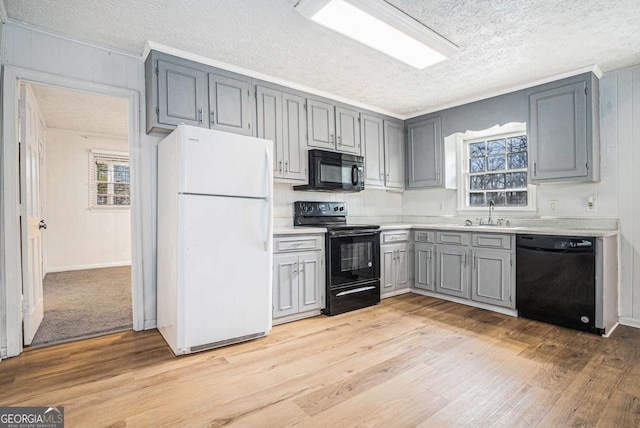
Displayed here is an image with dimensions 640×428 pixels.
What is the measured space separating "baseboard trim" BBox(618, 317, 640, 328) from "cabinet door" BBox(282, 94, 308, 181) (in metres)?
3.43

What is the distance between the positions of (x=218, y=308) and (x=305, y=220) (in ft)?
5.22

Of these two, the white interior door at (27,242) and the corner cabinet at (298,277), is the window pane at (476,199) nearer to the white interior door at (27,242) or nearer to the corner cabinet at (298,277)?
the corner cabinet at (298,277)

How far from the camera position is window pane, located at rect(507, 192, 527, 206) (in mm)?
3873

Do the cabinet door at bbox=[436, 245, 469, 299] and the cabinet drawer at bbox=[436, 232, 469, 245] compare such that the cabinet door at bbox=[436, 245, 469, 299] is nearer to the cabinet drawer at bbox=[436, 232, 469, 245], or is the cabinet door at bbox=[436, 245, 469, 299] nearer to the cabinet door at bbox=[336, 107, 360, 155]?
the cabinet drawer at bbox=[436, 232, 469, 245]

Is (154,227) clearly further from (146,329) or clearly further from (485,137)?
(485,137)

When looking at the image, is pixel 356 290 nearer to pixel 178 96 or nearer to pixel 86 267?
pixel 178 96

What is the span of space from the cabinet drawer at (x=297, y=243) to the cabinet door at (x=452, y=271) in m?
1.60

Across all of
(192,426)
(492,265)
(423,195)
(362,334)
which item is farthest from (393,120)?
(192,426)

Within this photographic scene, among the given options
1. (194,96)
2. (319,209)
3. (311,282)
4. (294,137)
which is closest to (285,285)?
(311,282)

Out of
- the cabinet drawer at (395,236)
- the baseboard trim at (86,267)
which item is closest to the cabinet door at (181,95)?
the cabinet drawer at (395,236)

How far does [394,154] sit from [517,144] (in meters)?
1.51

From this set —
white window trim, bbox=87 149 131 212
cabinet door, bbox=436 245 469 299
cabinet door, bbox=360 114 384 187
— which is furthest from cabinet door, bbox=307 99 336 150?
white window trim, bbox=87 149 131 212

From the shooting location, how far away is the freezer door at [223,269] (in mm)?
2469

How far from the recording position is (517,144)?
3955 millimetres
